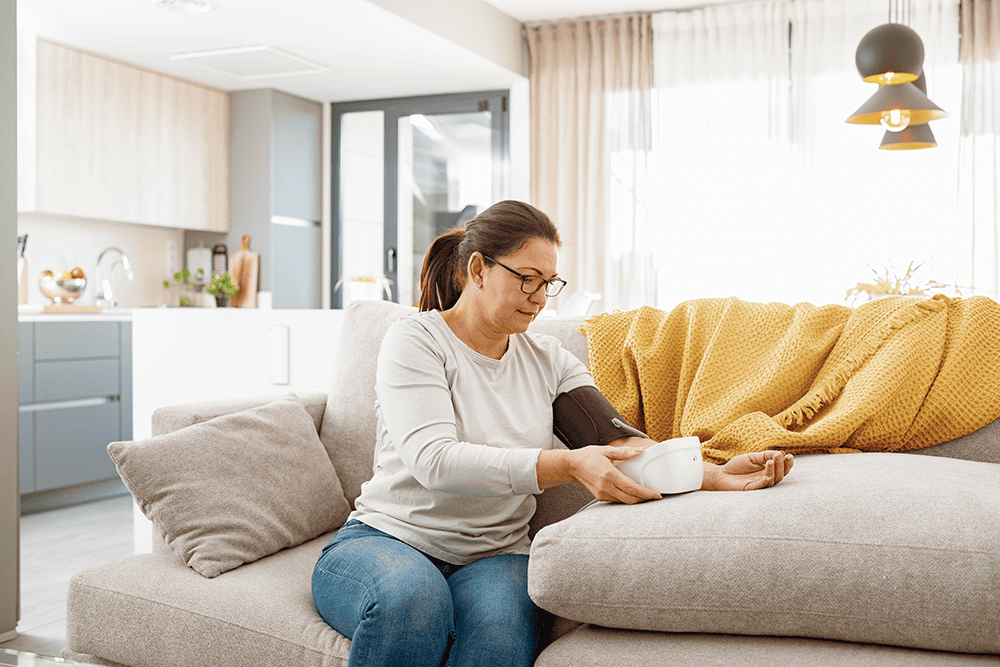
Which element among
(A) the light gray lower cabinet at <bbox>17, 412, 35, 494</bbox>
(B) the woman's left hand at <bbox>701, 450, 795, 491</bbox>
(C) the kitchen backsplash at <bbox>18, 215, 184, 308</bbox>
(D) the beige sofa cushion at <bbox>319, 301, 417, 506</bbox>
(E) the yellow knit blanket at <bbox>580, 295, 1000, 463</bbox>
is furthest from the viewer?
(C) the kitchen backsplash at <bbox>18, 215, 184, 308</bbox>

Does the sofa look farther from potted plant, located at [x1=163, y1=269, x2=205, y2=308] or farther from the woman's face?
potted plant, located at [x1=163, y1=269, x2=205, y2=308]

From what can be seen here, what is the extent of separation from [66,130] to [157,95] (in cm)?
67

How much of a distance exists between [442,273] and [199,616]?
737 mm

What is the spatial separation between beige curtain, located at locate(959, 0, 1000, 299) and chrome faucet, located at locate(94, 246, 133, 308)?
15.1 feet

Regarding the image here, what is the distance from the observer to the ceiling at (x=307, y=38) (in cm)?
416

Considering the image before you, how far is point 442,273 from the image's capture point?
5.66ft

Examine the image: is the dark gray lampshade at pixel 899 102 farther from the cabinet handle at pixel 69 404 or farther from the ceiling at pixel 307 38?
the cabinet handle at pixel 69 404

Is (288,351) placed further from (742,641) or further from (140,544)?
(742,641)

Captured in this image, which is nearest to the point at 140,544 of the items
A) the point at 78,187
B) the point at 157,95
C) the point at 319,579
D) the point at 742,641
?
the point at 319,579

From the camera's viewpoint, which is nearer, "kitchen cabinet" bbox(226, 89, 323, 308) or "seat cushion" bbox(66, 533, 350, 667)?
"seat cushion" bbox(66, 533, 350, 667)

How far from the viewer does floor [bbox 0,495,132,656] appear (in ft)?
7.94

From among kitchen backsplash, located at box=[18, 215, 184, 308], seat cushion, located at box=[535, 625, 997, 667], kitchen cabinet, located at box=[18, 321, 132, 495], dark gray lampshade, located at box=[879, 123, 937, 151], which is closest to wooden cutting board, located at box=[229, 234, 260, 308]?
kitchen backsplash, located at box=[18, 215, 184, 308]

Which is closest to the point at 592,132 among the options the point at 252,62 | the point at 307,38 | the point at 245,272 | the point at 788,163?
the point at 788,163

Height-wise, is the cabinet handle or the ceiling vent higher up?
the ceiling vent
